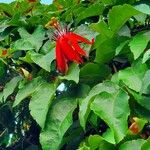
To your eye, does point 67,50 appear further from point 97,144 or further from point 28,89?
point 97,144

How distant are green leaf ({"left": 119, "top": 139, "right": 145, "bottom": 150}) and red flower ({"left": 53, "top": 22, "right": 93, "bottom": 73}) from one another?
0.35 metres

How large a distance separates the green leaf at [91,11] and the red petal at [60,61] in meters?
0.24

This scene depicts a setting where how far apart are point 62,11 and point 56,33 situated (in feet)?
1.03

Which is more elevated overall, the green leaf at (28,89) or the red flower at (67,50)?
the red flower at (67,50)

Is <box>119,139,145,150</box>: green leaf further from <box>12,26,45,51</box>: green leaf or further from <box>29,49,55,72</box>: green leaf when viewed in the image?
<box>12,26,45,51</box>: green leaf

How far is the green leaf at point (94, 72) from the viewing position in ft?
5.08

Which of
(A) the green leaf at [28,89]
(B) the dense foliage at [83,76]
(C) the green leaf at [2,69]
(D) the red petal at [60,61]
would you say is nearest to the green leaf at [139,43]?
(B) the dense foliage at [83,76]

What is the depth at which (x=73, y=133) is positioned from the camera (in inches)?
60.8

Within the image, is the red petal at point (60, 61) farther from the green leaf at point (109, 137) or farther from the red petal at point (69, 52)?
the green leaf at point (109, 137)

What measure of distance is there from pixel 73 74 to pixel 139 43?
0.72ft

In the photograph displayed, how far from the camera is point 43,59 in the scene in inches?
63.3

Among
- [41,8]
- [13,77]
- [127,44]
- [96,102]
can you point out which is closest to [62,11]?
[41,8]

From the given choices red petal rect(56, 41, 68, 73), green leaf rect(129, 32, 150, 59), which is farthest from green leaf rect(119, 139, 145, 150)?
red petal rect(56, 41, 68, 73)

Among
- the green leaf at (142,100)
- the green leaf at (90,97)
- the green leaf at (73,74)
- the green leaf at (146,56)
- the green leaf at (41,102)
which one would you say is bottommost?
the green leaf at (142,100)
